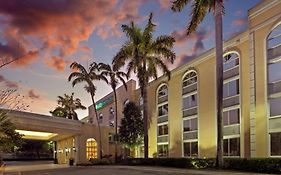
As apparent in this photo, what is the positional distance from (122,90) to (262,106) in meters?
40.2

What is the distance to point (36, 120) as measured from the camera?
48.3 m

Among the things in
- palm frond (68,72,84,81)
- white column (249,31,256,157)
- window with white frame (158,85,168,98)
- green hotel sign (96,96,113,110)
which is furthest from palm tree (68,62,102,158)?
white column (249,31,256,157)

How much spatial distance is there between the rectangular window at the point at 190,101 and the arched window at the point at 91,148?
1835 cm

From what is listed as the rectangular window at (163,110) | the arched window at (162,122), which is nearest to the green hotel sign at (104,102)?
the rectangular window at (163,110)

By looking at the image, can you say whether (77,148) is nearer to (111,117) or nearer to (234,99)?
(111,117)

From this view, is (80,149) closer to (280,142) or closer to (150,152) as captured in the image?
(150,152)

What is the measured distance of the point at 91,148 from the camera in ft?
200

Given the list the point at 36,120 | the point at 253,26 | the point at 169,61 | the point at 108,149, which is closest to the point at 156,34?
the point at 169,61

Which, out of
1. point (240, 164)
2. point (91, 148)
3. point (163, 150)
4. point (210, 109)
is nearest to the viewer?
point (240, 164)

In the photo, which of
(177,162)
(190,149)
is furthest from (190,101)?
(177,162)

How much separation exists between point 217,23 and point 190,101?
2063cm

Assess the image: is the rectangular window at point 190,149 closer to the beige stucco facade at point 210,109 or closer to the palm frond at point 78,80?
the beige stucco facade at point 210,109

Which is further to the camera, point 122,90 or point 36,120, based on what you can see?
point 122,90

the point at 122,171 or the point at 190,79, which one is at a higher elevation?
the point at 190,79
